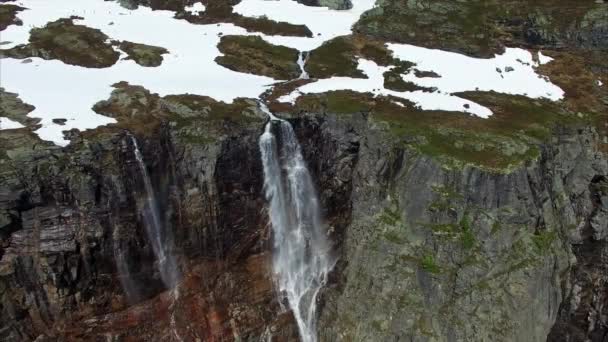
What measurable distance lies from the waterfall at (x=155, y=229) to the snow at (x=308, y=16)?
827 inches

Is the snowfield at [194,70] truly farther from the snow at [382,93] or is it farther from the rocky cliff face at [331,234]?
the rocky cliff face at [331,234]

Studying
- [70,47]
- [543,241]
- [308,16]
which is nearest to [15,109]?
[70,47]

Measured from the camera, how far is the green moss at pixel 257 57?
39500 millimetres

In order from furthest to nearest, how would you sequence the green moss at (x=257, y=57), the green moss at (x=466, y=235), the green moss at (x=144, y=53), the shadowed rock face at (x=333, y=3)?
the shadowed rock face at (x=333, y=3)
the green moss at (x=257, y=57)
the green moss at (x=144, y=53)
the green moss at (x=466, y=235)

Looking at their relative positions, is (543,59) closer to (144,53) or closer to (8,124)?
(144,53)

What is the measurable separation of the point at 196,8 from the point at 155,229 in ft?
99.6

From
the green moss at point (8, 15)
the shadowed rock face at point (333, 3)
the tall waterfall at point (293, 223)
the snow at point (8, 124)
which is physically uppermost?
the shadowed rock face at point (333, 3)

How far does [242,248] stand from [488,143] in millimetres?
15891

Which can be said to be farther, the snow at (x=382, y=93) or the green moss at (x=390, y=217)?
the snow at (x=382, y=93)

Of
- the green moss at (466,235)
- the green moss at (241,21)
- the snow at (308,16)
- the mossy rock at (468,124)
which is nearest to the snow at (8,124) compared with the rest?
the mossy rock at (468,124)

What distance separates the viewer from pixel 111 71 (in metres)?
37.0

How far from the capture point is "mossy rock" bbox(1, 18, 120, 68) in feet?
125

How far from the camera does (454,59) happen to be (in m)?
43.5

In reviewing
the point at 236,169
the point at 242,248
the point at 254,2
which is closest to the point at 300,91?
the point at 236,169
